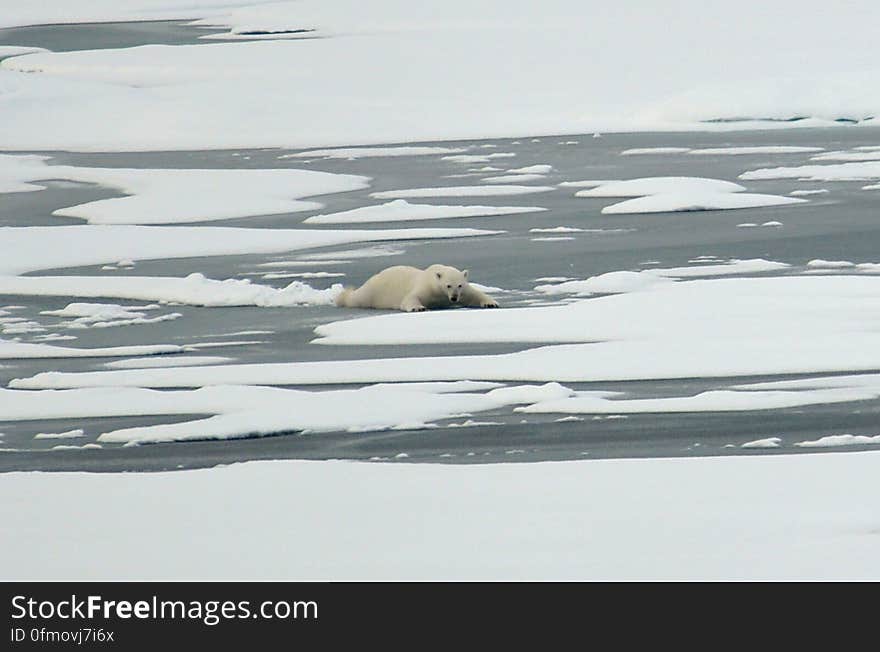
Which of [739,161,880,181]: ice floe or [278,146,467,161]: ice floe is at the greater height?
[739,161,880,181]: ice floe

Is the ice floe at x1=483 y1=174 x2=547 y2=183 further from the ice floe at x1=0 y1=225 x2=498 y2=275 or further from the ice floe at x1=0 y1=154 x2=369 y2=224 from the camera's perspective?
the ice floe at x1=0 y1=225 x2=498 y2=275

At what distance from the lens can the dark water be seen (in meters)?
7.27

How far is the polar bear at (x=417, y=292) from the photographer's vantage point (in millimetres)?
11172

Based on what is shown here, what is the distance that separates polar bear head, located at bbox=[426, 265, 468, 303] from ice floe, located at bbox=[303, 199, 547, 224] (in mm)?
Answer: 6139

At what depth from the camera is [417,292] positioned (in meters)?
11.3

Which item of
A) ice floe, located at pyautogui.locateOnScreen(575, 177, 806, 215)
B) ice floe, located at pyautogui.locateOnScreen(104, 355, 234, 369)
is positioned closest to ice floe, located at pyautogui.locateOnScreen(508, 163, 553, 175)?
ice floe, located at pyautogui.locateOnScreen(575, 177, 806, 215)

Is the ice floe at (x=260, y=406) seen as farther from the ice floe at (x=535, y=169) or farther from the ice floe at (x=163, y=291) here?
the ice floe at (x=535, y=169)

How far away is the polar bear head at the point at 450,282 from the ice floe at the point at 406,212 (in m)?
6.14

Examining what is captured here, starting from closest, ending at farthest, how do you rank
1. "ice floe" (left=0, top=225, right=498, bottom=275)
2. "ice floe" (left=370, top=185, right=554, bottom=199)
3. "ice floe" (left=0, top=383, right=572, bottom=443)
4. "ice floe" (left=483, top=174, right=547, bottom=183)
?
"ice floe" (left=0, top=383, right=572, bottom=443) → "ice floe" (left=0, top=225, right=498, bottom=275) → "ice floe" (left=370, top=185, right=554, bottom=199) → "ice floe" (left=483, top=174, right=547, bottom=183)

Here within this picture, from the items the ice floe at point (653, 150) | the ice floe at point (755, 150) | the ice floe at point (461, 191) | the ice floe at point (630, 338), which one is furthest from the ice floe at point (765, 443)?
the ice floe at point (653, 150)

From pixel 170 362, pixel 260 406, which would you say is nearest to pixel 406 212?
pixel 170 362

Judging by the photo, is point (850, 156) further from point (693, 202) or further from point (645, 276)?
point (645, 276)

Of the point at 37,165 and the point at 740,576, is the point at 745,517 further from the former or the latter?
the point at 37,165
